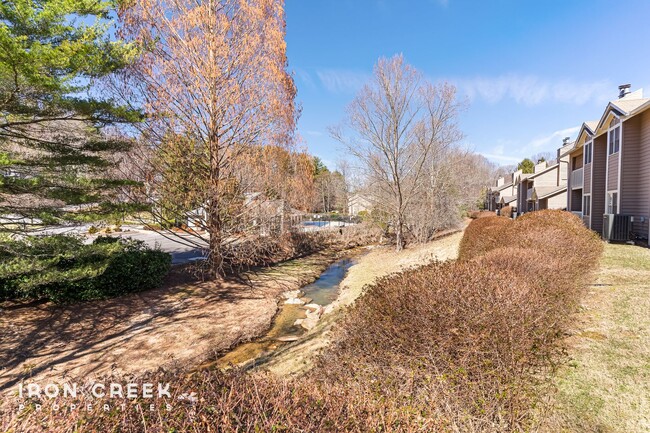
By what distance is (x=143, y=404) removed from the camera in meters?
1.78

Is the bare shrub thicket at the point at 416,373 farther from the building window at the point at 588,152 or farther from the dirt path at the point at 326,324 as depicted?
the building window at the point at 588,152

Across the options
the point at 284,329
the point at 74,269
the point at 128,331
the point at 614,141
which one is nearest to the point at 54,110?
the point at 74,269

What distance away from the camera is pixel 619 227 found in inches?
462

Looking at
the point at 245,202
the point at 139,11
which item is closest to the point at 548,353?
the point at 245,202

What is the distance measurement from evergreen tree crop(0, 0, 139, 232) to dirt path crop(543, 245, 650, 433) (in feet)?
31.2

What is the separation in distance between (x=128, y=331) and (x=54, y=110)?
5.59 m

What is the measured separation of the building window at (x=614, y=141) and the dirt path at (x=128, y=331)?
16508 mm

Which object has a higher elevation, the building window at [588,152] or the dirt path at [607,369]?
the building window at [588,152]

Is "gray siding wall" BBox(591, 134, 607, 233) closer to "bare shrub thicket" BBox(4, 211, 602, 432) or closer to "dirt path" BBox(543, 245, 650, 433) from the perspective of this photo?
"dirt path" BBox(543, 245, 650, 433)

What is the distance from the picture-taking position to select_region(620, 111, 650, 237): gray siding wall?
11.3 m

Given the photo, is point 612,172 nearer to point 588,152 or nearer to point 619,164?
point 619,164

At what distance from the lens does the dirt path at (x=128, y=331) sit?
5652 mm

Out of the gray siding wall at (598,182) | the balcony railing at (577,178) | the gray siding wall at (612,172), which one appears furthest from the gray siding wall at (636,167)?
the balcony railing at (577,178)

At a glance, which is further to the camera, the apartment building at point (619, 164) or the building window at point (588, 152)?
the building window at point (588, 152)
